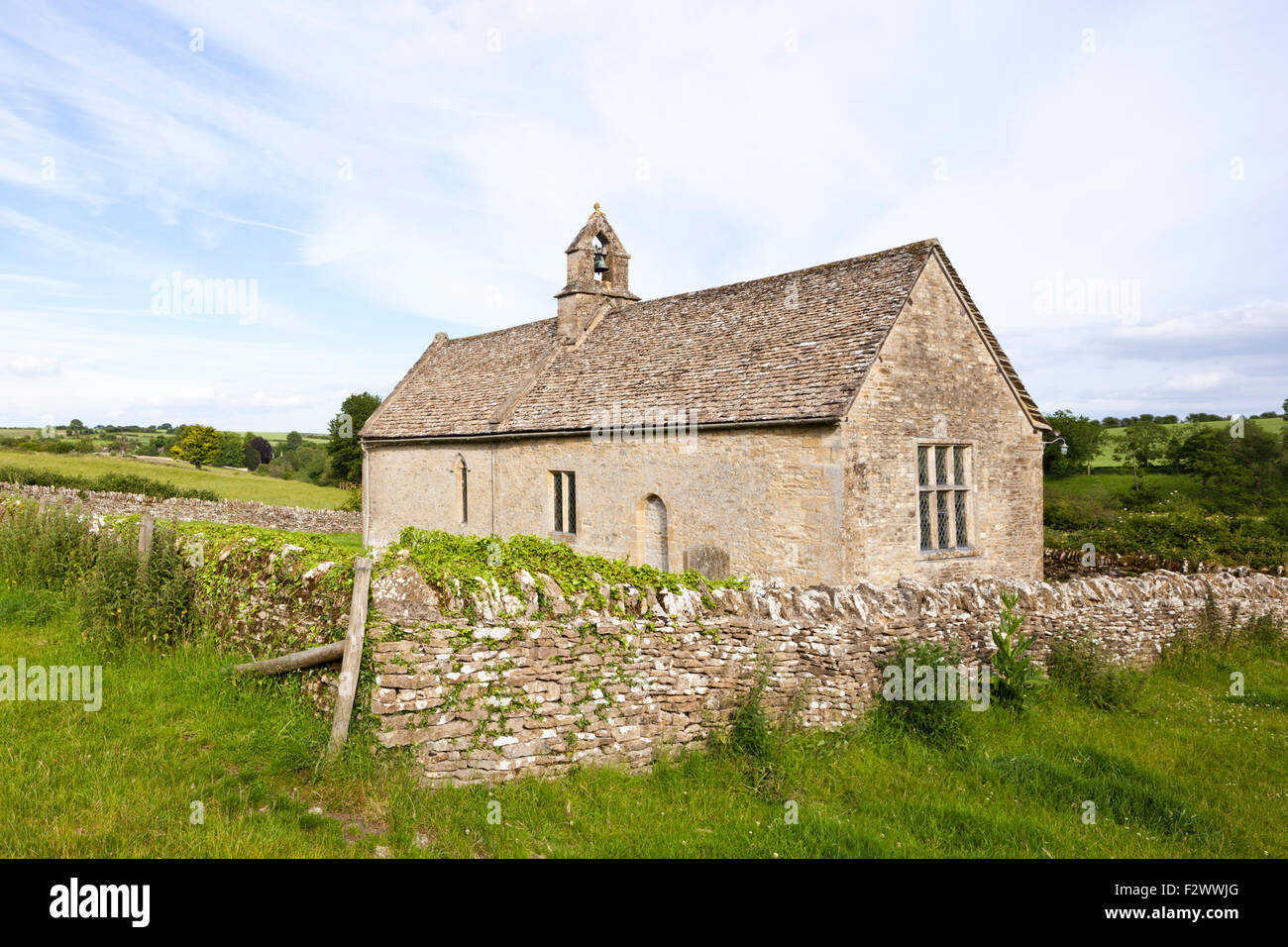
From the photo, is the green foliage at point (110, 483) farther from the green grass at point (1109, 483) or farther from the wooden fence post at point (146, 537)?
the green grass at point (1109, 483)

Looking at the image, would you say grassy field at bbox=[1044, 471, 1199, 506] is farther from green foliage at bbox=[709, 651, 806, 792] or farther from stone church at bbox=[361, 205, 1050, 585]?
green foliage at bbox=[709, 651, 806, 792]

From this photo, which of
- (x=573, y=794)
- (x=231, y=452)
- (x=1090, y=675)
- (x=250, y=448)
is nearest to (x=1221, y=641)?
(x=1090, y=675)

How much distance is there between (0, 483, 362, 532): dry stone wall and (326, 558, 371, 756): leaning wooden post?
24106mm

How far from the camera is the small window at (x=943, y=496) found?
15.4 meters

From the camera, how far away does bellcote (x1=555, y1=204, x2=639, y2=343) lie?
959 inches

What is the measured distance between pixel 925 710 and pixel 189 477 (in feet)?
178

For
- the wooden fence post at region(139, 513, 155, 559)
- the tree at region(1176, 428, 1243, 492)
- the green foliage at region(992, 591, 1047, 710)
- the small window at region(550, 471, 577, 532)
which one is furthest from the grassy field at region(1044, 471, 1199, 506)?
the wooden fence post at region(139, 513, 155, 559)

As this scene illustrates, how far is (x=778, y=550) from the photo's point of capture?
14.7 m

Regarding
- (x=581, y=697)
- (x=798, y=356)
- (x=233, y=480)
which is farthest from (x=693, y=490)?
(x=233, y=480)

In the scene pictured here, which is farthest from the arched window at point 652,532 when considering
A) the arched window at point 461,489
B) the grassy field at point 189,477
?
the grassy field at point 189,477

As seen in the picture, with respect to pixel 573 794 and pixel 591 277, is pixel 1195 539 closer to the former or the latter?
pixel 591 277

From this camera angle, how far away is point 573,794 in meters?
6.24

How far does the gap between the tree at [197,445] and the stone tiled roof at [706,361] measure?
54.5 meters

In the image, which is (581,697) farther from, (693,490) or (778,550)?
(693,490)
